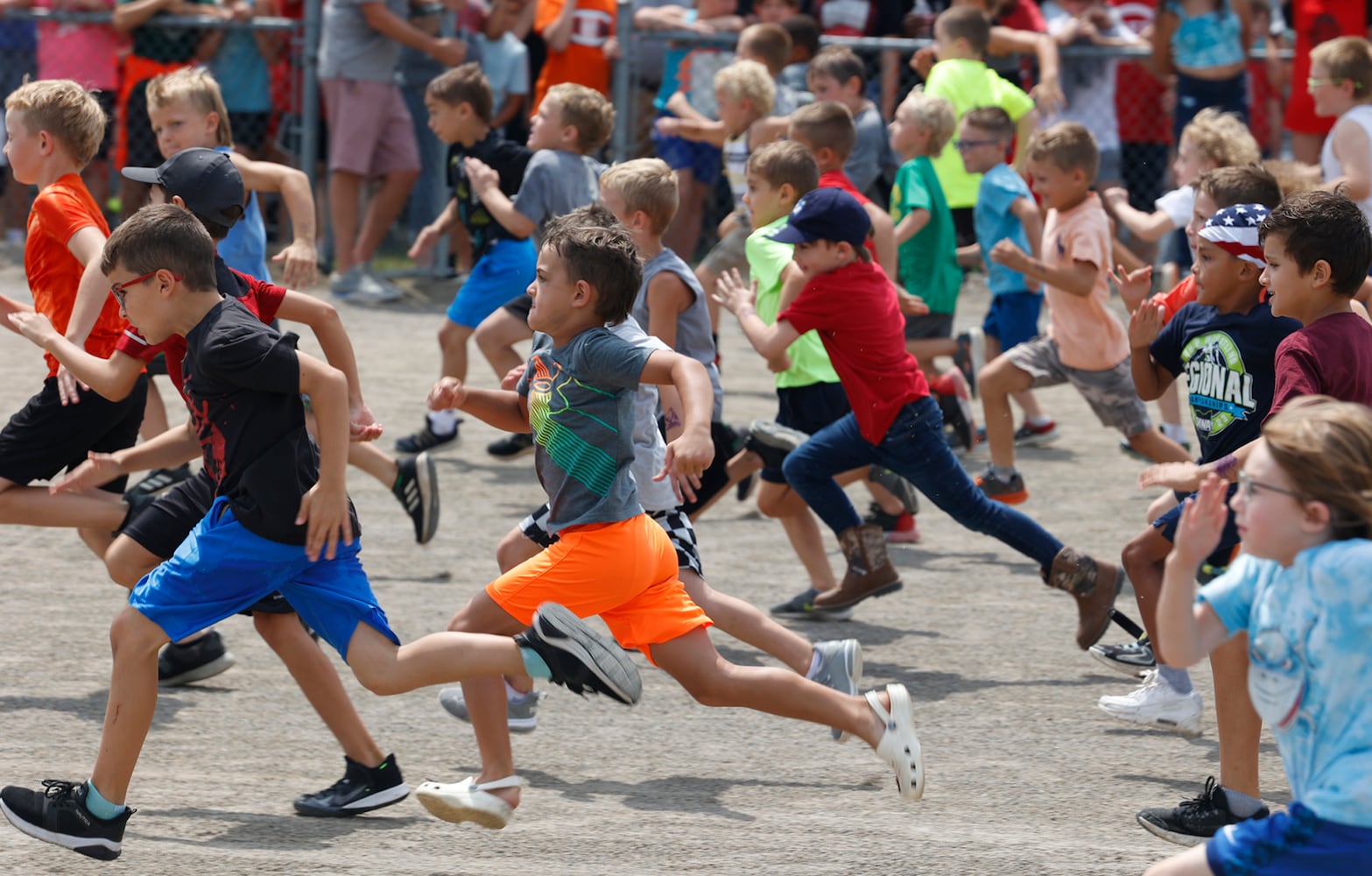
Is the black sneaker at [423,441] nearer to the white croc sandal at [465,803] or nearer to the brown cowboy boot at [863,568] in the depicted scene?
the brown cowboy boot at [863,568]

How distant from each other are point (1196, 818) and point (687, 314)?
2.42 meters

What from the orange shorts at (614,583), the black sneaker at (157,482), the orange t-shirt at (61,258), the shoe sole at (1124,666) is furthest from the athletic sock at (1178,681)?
the black sneaker at (157,482)

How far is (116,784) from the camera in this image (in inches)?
162

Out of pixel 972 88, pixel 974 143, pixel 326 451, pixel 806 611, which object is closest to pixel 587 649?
pixel 326 451

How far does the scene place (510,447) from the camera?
28.1 feet

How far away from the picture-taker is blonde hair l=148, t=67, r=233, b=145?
656 centimetres

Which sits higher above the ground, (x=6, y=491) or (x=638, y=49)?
(x=638, y=49)

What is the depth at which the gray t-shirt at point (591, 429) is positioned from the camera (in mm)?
4336

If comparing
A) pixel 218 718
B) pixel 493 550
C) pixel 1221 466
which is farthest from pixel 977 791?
pixel 493 550

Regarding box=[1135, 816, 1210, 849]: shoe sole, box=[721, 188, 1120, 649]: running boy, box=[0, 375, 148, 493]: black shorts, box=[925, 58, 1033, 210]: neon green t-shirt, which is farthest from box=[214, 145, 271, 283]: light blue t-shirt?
box=[925, 58, 1033, 210]: neon green t-shirt

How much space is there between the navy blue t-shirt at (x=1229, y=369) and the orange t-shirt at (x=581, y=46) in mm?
7917

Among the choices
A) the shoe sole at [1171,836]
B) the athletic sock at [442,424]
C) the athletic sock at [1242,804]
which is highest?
the athletic sock at [1242,804]

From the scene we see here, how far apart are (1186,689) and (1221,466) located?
109 centimetres

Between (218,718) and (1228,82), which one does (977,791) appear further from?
(1228,82)
